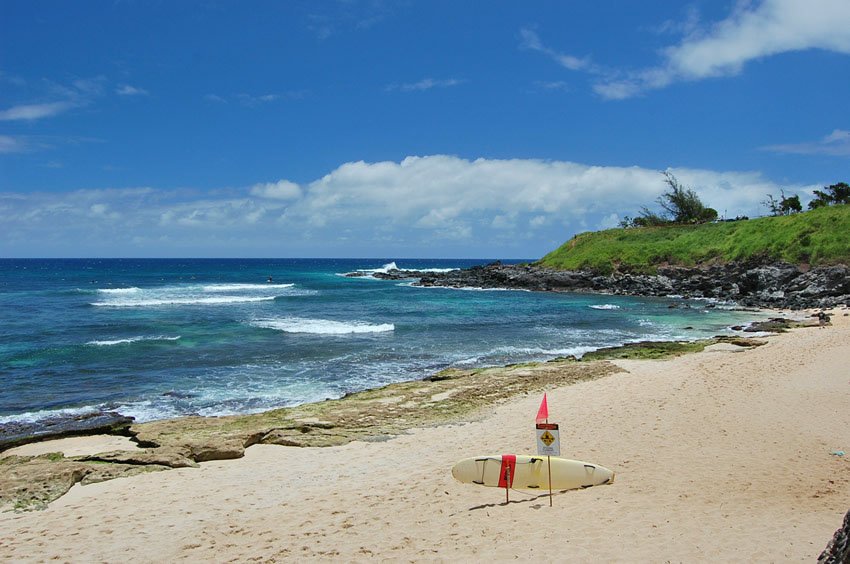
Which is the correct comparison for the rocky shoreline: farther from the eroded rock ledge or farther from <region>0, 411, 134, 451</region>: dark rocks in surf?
<region>0, 411, 134, 451</region>: dark rocks in surf

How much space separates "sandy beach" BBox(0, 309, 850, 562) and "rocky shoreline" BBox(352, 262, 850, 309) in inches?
1185

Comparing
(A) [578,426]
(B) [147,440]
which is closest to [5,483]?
(B) [147,440]

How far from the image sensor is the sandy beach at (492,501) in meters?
6.96

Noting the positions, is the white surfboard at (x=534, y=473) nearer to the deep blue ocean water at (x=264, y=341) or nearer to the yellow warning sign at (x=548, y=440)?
the yellow warning sign at (x=548, y=440)

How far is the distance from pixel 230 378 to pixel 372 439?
9.40 m

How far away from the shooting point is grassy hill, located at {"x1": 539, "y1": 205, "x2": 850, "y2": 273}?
4356 cm

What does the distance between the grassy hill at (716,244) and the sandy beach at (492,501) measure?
122 feet

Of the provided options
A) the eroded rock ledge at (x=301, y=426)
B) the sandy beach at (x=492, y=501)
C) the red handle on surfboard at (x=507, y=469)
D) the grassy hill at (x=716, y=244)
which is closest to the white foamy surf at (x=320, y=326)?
the eroded rock ledge at (x=301, y=426)

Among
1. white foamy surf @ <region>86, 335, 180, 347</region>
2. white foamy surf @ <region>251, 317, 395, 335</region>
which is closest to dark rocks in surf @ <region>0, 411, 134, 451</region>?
white foamy surf @ <region>86, 335, 180, 347</region>

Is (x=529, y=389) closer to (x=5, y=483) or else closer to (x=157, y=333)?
(x=5, y=483)

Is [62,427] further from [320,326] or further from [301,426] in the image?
[320,326]

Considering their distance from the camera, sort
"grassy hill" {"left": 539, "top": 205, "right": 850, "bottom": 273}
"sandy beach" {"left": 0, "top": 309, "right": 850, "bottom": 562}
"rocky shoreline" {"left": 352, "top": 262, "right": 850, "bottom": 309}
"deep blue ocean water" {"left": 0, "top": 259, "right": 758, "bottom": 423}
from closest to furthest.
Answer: "sandy beach" {"left": 0, "top": 309, "right": 850, "bottom": 562} < "deep blue ocean water" {"left": 0, "top": 259, "right": 758, "bottom": 423} < "rocky shoreline" {"left": 352, "top": 262, "right": 850, "bottom": 309} < "grassy hill" {"left": 539, "top": 205, "right": 850, "bottom": 273}

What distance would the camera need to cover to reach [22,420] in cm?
1433

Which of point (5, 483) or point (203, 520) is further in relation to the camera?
point (5, 483)
